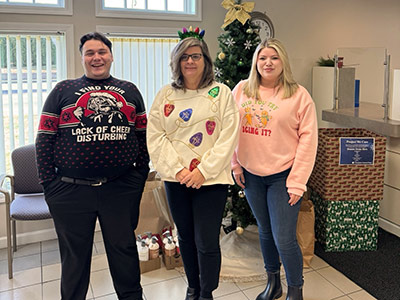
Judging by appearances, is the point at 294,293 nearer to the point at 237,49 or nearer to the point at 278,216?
the point at 278,216

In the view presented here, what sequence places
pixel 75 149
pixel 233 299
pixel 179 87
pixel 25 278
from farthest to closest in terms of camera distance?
pixel 25 278 → pixel 233 299 → pixel 179 87 → pixel 75 149

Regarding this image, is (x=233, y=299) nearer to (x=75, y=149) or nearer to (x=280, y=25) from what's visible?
(x=75, y=149)

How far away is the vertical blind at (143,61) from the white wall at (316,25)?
152 mm

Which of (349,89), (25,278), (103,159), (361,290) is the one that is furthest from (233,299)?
(349,89)

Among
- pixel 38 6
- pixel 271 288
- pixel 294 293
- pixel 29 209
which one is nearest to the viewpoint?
pixel 294 293

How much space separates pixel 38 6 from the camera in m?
3.03

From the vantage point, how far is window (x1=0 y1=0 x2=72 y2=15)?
9.69 ft

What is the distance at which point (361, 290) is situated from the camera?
2580 millimetres

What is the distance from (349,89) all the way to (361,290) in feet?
6.49

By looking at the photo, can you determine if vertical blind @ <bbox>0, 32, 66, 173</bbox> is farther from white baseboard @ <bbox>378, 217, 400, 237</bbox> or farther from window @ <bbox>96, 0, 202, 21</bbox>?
white baseboard @ <bbox>378, 217, 400, 237</bbox>

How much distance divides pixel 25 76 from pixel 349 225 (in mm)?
2804

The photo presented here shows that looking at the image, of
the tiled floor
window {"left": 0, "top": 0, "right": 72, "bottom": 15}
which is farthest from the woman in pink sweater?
window {"left": 0, "top": 0, "right": 72, "bottom": 15}

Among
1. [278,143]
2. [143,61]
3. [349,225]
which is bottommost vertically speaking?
[349,225]

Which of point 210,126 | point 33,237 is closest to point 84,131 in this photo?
point 210,126
